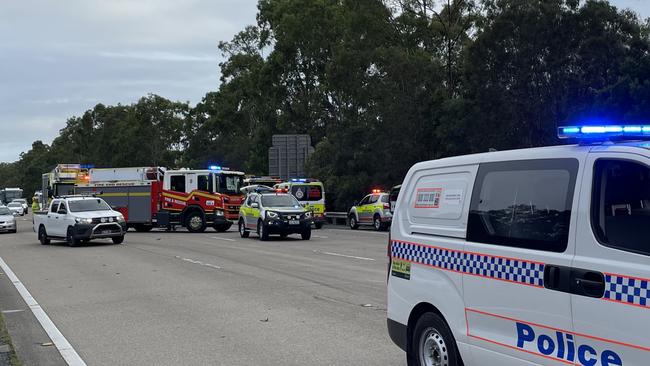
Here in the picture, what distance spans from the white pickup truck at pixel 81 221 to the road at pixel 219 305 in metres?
3.28

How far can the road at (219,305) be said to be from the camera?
743 cm

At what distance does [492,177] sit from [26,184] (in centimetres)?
15396

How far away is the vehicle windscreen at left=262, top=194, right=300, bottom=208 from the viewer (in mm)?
25469

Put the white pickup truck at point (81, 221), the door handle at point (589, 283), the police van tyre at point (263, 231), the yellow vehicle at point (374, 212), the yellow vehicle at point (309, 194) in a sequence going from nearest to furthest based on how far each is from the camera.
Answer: the door handle at point (589, 283), the white pickup truck at point (81, 221), the police van tyre at point (263, 231), the yellow vehicle at point (374, 212), the yellow vehicle at point (309, 194)

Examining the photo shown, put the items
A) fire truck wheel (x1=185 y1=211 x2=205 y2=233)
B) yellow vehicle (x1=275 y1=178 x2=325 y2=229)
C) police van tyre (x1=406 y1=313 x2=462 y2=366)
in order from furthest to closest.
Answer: yellow vehicle (x1=275 y1=178 x2=325 y2=229) → fire truck wheel (x1=185 y1=211 x2=205 y2=233) → police van tyre (x1=406 y1=313 x2=462 y2=366)

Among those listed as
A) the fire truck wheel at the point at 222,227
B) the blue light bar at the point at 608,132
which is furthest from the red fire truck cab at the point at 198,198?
the blue light bar at the point at 608,132

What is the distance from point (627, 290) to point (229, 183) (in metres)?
28.6

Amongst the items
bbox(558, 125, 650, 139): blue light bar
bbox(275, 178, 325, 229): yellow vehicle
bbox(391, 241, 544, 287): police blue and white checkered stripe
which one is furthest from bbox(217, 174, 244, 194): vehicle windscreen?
bbox(558, 125, 650, 139): blue light bar

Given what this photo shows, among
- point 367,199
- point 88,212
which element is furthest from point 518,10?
point 88,212

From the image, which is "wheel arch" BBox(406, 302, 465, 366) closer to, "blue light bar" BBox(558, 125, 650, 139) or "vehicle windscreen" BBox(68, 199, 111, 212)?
"blue light bar" BBox(558, 125, 650, 139)

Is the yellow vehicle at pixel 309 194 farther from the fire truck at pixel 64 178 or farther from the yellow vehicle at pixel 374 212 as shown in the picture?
the fire truck at pixel 64 178

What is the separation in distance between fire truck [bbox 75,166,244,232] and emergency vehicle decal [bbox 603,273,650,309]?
2812cm

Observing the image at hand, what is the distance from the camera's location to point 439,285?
5.41m

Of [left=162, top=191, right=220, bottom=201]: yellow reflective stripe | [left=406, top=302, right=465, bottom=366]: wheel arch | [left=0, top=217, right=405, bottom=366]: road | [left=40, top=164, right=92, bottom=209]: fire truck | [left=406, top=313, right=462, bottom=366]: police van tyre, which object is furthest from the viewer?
[left=40, top=164, right=92, bottom=209]: fire truck
